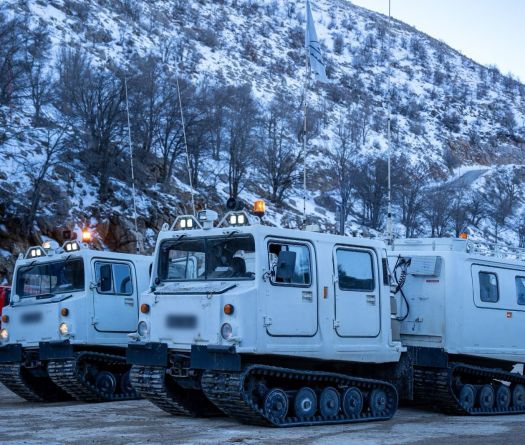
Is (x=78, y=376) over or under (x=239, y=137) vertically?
under

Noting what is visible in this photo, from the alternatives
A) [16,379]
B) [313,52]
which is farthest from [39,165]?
[16,379]

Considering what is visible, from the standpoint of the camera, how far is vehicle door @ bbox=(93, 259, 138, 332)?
15.6 m

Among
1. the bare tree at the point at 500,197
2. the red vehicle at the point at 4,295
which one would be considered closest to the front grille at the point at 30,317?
the red vehicle at the point at 4,295

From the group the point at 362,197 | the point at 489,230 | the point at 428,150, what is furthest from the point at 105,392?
the point at 428,150

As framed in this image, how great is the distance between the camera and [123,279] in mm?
16109

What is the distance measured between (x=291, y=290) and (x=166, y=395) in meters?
2.30

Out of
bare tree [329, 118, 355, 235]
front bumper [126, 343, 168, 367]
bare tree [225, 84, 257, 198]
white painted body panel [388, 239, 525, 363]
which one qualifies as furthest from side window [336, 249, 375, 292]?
bare tree [225, 84, 257, 198]

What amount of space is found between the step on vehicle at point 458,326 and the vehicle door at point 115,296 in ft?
16.3

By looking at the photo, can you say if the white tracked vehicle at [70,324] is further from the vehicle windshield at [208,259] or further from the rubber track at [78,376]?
the vehicle windshield at [208,259]

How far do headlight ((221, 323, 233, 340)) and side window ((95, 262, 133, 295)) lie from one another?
5.00 metres

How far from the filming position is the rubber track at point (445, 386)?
1360cm

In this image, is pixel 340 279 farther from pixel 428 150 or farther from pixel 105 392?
pixel 428 150

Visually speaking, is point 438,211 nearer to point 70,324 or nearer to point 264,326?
point 70,324

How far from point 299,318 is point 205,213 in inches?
79.8
